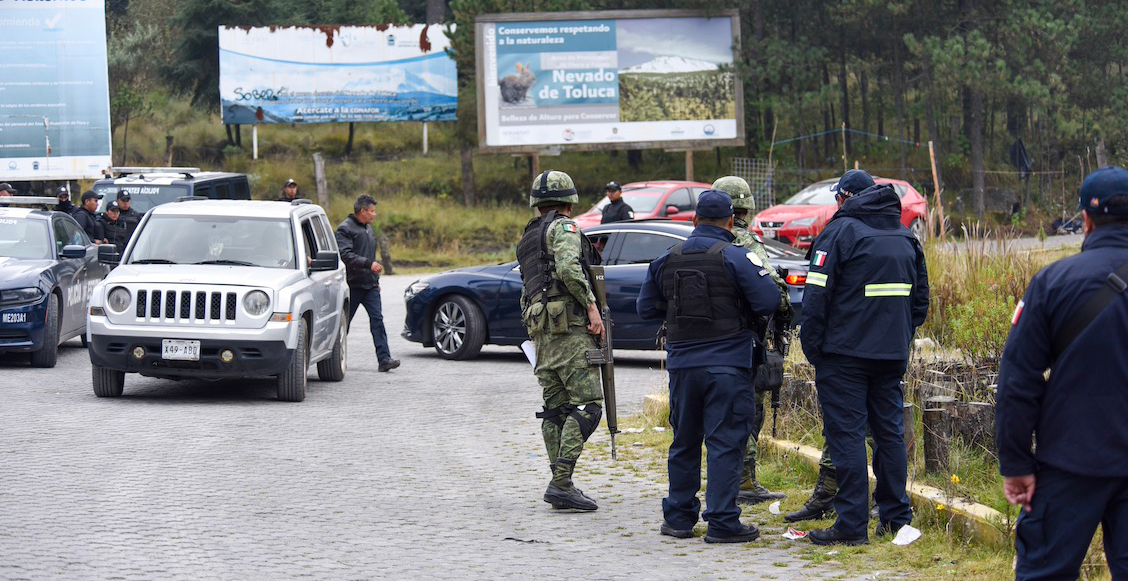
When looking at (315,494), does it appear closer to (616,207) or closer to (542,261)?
(542,261)

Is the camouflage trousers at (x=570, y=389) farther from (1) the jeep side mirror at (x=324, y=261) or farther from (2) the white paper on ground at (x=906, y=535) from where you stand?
(1) the jeep side mirror at (x=324, y=261)

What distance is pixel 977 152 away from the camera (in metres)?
34.4

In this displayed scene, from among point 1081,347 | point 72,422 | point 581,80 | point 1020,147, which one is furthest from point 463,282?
point 1020,147

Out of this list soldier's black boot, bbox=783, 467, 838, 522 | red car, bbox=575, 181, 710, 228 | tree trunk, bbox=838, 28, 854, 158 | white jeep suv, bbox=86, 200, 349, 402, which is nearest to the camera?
soldier's black boot, bbox=783, 467, 838, 522

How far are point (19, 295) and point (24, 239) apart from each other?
4.69 ft

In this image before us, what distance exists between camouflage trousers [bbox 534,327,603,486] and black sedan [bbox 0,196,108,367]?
26.5 feet

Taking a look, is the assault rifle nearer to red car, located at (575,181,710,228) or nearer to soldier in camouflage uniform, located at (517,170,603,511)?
soldier in camouflage uniform, located at (517,170,603,511)

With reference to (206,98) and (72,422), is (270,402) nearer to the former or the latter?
(72,422)

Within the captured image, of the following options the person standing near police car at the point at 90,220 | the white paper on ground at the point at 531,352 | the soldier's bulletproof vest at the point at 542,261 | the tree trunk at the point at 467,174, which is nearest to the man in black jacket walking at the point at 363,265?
the person standing near police car at the point at 90,220

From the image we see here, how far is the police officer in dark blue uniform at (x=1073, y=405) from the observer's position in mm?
4395

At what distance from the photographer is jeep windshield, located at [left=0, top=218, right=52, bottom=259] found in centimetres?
1501

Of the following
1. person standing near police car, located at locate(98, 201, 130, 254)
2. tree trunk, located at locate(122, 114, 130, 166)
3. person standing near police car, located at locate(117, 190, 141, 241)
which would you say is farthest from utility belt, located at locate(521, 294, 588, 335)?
tree trunk, located at locate(122, 114, 130, 166)

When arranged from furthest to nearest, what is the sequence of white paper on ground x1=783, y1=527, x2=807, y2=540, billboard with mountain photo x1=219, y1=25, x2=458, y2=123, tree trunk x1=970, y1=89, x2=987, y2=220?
1. billboard with mountain photo x1=219, y1=25, x2=458, y2=123
2. tree trunk x1=970, y1=89, x2=987, y2=220
3. white paper on ground x1=783, y1=527, x2=807, y2=540

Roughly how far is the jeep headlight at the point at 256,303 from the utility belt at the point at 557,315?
14.7 ft
